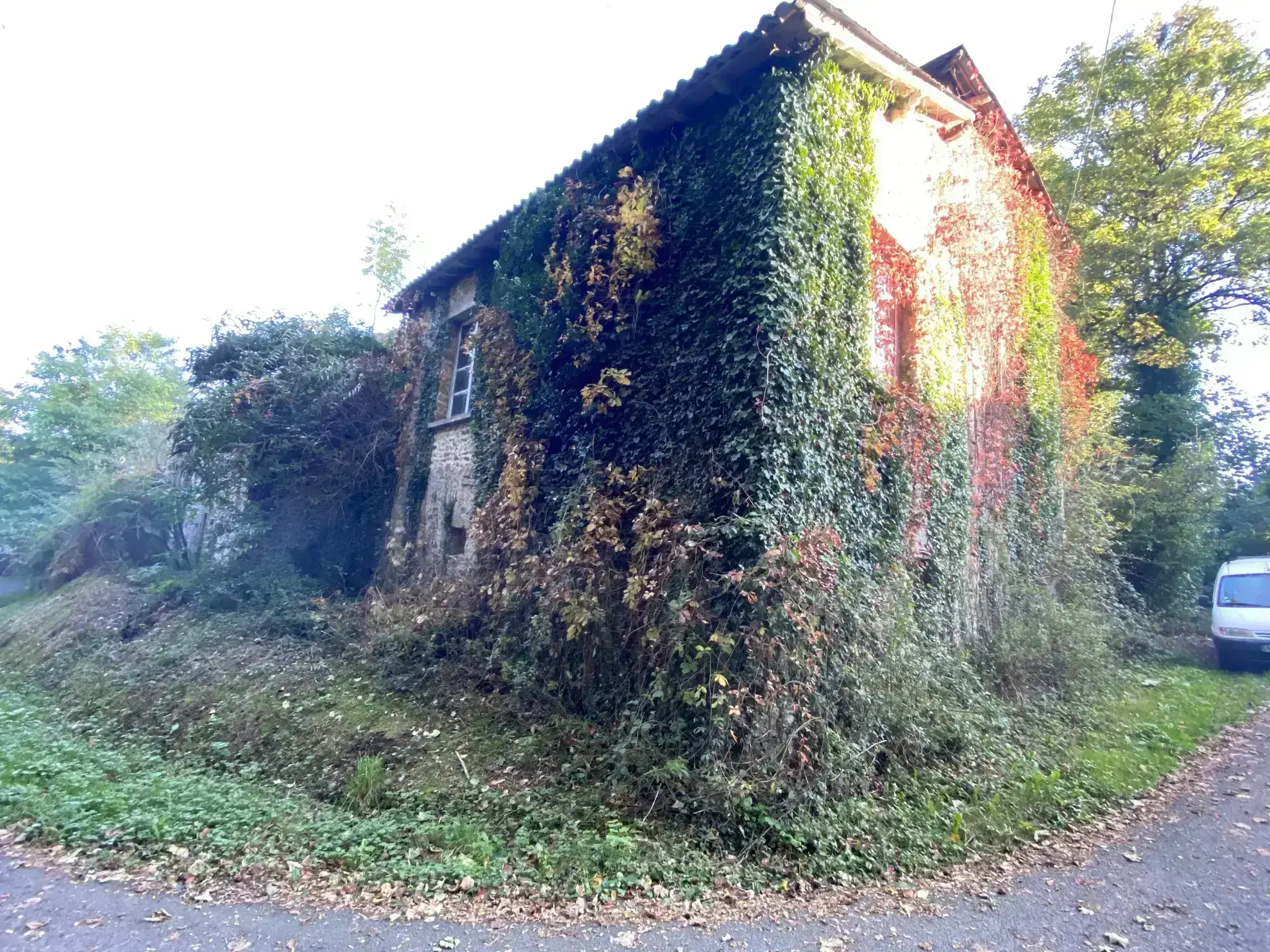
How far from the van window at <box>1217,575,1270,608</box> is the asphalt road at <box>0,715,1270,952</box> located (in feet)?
30.2

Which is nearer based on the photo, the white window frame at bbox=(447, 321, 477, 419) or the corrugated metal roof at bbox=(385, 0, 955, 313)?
the corrugated metal roof at bbox=(385, 0, 955, 313)

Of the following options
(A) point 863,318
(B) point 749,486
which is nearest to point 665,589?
(B) point 749,486

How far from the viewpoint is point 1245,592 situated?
11617 millimetres

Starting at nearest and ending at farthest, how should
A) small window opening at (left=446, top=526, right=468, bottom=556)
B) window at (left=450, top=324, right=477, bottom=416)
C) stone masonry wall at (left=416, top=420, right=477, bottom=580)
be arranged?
stone masonry wall at (left=416, top=420, right=477, bottom=580)
small window opening at (left=446, top=526, right=468, bottom=556)
window at (left=450, top=324, right=477, bottom=416)

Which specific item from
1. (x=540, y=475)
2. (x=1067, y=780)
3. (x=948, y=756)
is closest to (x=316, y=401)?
(x=540, y=475)

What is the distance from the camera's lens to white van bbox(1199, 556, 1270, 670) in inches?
432

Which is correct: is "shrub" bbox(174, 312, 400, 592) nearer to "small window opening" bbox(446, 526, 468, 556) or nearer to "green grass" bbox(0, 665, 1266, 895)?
"small window opening" bbox(446, 526, 468, 556)

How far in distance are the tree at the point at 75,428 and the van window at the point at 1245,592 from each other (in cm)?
2301

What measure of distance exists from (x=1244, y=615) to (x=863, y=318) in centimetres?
979

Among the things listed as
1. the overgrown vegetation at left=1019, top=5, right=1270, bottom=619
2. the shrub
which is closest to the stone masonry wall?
the shrub

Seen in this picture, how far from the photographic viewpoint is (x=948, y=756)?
19.4 feet

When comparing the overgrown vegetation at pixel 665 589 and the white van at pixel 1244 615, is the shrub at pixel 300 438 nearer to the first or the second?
the overgrown vegetation at pixel 665 589

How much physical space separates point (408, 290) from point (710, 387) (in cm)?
856

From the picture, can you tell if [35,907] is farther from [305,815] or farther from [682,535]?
[682,535]
